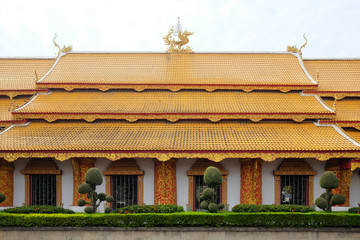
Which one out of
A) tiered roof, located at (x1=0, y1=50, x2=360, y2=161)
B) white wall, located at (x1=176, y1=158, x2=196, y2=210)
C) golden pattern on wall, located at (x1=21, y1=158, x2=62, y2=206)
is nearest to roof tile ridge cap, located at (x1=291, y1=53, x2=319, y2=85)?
tiered roof, located at (x1=0, y1=50, x2=360, y2=161)

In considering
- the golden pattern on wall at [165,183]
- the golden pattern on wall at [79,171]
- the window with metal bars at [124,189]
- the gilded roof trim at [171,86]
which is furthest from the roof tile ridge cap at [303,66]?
the golden pattern on wall at [79,171]

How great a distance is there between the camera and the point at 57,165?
17422 mm

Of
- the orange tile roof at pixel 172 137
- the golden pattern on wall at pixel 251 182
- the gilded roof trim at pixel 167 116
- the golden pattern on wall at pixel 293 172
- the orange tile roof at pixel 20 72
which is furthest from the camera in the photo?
the orange tile roof at pixel 20 72

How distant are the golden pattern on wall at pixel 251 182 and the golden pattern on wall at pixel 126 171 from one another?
4426mm

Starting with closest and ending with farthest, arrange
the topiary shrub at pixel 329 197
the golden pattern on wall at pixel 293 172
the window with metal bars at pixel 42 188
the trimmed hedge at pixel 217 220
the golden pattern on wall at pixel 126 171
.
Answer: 1. the trimmed hedge at pixel 217 220
2. the topiary shrub at pixel 329 197
3. the golden pattern on wall at pixel 293 172
4. the golden pattern on wall at pixel 126 171
5. the window with metal bars at pixel 42 188

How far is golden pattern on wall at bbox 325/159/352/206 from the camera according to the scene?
16.2 metres

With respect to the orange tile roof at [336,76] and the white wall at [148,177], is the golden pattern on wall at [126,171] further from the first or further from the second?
the orange tile roof at [336,76]

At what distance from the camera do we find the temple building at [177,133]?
16.1 metres

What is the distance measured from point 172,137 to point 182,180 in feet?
6.51

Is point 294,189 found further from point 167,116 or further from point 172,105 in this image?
point 172,105

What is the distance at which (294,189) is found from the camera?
56.3 feet

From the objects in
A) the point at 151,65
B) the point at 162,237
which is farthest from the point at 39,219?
the point at 151,65

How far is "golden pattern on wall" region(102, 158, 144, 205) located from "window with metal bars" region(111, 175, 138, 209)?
227 mm

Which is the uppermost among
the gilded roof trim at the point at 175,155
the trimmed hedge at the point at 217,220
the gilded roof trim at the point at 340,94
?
the gilded roof trim at the point at 340,94
